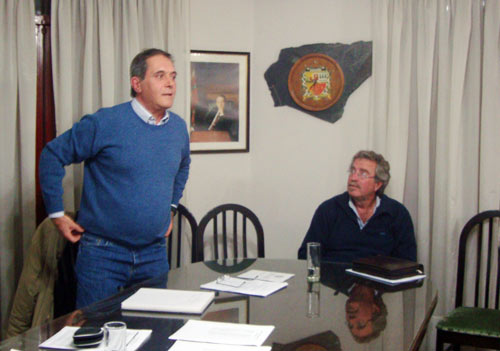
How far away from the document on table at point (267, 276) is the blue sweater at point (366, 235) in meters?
0.56

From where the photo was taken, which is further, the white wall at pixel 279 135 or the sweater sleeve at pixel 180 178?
the white wall at pixel 279 135

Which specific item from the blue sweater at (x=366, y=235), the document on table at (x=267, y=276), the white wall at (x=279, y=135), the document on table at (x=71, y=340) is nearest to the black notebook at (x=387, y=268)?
the document on table at (x=267, y=276)

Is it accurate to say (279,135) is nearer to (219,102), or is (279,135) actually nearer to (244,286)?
(219,102)

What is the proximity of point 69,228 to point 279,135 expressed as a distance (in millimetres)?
1587

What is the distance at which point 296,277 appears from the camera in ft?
7.24

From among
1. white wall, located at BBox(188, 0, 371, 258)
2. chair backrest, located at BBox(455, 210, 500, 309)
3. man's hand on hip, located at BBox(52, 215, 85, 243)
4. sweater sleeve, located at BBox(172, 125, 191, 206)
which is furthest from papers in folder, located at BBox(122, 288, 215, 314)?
chair backrest, located at BBox(455, 210, 500, 309)

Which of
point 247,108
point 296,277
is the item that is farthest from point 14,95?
point 296,277

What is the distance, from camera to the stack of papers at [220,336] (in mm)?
1419

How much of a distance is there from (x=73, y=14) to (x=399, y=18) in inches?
71.3

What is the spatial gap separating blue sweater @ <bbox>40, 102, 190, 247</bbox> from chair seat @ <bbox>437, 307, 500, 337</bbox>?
141 cm

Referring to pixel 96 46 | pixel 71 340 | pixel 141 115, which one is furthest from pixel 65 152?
pixel 71 340

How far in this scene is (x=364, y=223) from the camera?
9.25ft

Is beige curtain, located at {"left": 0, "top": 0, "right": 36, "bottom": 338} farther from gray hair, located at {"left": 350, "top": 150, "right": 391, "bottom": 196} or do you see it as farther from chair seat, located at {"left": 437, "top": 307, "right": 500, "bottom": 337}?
chair seat, located at {"left": 437, "top": 307, "right": 500, "bottom": 337}

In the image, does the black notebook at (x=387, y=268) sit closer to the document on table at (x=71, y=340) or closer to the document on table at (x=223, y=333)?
the document on table at (x=223, y=333)
